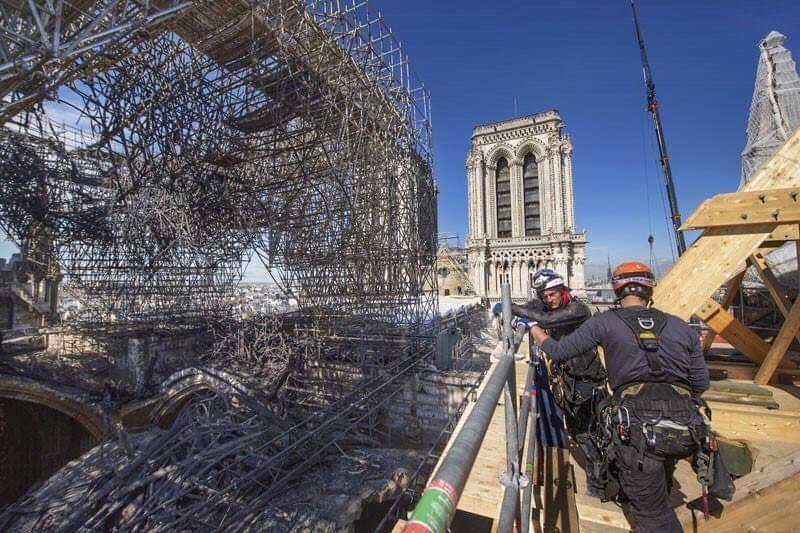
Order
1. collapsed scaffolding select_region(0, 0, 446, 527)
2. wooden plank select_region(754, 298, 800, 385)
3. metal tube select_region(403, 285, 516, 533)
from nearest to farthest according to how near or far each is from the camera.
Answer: metal tube select_region(403, 285, 516, 533) < wooden plank select_region(754, 298, 800, 385) < collapsed scaffolding select_region(0, 0, 446, 527)

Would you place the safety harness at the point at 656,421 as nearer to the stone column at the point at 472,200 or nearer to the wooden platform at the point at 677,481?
the wooden platform at the point at 677,481

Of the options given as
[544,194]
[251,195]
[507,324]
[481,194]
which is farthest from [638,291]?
[481,194]

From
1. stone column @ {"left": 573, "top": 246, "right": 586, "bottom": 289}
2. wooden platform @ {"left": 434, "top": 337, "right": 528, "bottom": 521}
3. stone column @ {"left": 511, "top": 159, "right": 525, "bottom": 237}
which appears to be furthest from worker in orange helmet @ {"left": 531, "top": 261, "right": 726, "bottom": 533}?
stone column @ {"left": 511, "top": 159, "right": 525, "bottom": 237}

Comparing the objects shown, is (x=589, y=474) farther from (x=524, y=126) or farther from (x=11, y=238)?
(x=524, y=126)

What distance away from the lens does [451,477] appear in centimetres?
77

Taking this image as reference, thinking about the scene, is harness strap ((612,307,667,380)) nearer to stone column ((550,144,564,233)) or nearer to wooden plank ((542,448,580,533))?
wooden plank ((542,448,580,533))

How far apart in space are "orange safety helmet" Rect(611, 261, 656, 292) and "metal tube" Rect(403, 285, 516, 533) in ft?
4.41

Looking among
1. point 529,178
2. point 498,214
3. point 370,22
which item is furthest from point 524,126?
point 370,22

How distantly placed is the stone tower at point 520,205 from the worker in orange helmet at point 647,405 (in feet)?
87.5

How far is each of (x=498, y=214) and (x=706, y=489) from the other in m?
30.7

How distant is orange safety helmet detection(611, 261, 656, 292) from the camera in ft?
6.85

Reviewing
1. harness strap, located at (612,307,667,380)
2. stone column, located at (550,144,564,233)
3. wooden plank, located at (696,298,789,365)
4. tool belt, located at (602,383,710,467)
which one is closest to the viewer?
tool belt, located at (602,383,710,467)

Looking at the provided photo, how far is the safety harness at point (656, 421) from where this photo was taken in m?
1.75

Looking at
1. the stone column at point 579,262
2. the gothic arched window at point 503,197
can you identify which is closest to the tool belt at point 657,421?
the stone column at point 579,262
